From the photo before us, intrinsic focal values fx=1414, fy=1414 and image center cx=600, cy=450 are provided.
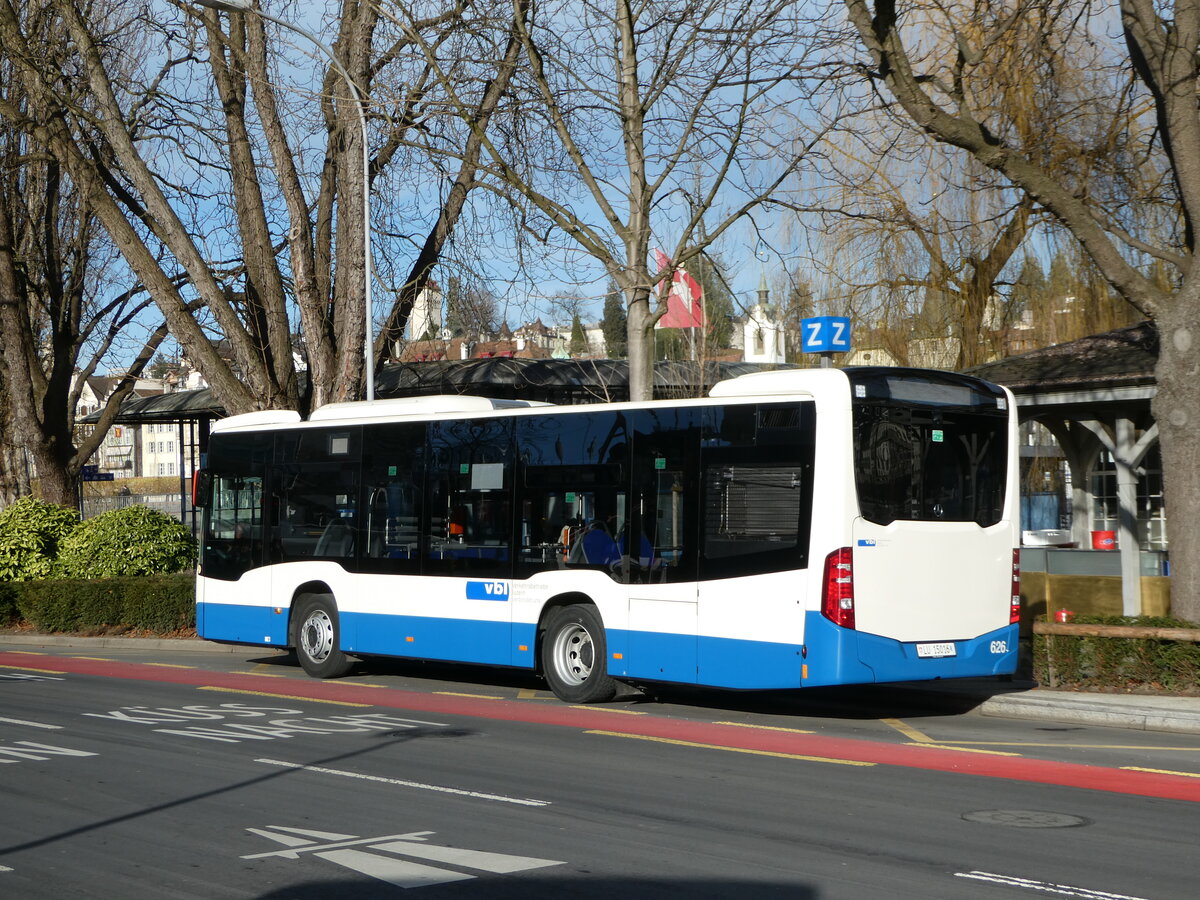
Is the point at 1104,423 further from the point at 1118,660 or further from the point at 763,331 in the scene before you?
the point at 1118,660

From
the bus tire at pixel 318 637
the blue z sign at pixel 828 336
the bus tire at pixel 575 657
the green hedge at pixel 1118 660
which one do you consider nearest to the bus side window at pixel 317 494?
the bus tire at pixel 318 637

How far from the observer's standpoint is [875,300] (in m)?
30.3

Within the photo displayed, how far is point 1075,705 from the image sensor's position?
43.0ft

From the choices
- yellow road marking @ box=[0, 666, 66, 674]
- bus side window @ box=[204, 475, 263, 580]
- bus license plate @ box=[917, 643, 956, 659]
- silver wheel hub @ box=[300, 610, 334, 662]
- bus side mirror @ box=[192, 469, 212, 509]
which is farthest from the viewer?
bus side mirror @ box=[192, 469, 212, 509]

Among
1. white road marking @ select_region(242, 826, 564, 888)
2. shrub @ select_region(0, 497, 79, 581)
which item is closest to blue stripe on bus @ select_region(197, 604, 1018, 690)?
white road marking @ select_region(242, 826, 564, 888)

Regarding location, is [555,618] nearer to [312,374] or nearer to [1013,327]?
[312,374]

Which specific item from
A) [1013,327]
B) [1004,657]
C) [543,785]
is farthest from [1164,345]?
[1013,327]

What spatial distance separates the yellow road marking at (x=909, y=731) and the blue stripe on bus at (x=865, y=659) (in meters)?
0.47

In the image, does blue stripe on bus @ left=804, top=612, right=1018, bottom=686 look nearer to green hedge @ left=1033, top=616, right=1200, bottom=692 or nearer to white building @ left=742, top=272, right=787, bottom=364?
green hedge @ left=1033, top=616, right=1200, bottom=692

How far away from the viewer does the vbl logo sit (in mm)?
15039

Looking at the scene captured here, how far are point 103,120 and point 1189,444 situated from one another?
17200 mm

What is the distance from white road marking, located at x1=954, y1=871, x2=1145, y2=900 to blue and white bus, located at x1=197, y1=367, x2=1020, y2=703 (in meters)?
5.25

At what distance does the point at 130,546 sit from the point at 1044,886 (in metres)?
22.4

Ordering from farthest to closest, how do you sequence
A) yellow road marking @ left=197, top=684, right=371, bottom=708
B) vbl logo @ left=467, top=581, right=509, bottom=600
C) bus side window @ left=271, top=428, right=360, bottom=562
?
1. bus side window @ left=271, top=428, right=360, bottom=562
2. vbl logo @ left=467, top=581, right=509, bottom=600
3. yellow road marking @ left=197, top=684, right=371, bottom=708
